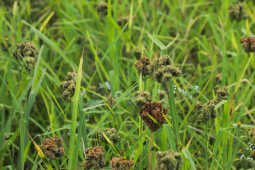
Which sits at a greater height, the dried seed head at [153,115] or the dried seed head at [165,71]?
the dried seed head at [165,71]

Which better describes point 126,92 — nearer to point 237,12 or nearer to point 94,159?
point 94,159

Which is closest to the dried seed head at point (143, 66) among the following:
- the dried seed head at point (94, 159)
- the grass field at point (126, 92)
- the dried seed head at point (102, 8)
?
the grass field at point (126, 92)

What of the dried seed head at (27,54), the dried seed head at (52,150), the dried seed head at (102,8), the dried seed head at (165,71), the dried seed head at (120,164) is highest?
the dried seed head at (102,8)

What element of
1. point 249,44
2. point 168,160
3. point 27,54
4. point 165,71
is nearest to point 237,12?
point 249,44

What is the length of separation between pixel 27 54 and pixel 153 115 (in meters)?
0.65

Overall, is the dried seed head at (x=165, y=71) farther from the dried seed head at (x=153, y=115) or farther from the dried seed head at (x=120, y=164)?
the dried seed head at (x=120, y=164)

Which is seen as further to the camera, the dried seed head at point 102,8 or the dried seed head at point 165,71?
the dried seed head at point 102,8

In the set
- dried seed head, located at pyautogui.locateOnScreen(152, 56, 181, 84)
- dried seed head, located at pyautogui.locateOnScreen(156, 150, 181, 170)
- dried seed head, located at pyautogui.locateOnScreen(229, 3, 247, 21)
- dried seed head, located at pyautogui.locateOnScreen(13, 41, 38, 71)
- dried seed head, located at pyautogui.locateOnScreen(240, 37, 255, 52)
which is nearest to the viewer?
dried seed head, located at pyautogui.locateOnScreen(156, 150, 181, 170)

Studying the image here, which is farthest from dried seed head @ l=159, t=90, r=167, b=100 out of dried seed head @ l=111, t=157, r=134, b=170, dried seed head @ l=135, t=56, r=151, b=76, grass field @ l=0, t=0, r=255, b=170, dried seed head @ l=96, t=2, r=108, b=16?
dried seed head @ l=96, t=2, r=108, b=16

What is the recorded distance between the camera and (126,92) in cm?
172

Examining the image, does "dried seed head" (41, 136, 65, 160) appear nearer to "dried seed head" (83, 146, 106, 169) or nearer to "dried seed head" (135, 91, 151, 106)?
"dried seed head" (83, 146, 106, 169)

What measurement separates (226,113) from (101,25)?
4.66 feet

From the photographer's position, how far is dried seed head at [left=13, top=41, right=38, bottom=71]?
5.03 feet

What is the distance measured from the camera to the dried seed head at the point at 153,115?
4.06 ft
